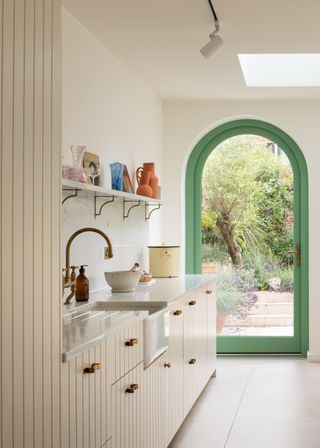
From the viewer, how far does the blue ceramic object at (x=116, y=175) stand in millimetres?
4876

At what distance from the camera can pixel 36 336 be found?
6.97ft

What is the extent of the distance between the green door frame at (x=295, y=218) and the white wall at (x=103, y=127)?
33.0 inches

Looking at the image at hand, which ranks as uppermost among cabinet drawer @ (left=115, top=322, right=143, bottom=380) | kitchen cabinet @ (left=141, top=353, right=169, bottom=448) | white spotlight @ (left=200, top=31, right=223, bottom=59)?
white spotlight @ (left=200, top=31, right=223, bottom=59)

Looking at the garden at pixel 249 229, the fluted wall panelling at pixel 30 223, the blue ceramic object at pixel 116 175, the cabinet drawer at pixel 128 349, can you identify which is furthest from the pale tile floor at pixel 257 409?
the fluted wall panelling at pixel 30 223

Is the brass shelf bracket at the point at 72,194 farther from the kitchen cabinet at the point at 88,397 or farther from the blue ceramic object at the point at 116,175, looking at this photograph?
the kitchen cabinet at the point at 88,397

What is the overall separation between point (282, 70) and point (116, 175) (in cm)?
216

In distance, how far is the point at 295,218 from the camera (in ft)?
23.2

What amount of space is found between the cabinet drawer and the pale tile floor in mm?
1142

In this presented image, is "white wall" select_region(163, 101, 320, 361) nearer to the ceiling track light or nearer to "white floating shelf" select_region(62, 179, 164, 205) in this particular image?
"white floating shelf" select_region(62, 179, 164, 205)

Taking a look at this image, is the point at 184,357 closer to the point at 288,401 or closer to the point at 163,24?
the point at 288,401

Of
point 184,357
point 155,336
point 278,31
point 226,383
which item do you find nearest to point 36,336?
point 155,336

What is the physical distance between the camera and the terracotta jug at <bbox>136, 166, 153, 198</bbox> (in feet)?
18.1

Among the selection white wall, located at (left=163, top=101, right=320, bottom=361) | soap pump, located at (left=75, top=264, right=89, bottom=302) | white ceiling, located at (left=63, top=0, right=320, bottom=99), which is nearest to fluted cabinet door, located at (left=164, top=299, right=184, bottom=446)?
soap pump, located at (left=75, top=264, right=89, bottom=302)

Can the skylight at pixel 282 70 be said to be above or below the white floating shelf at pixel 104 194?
above
